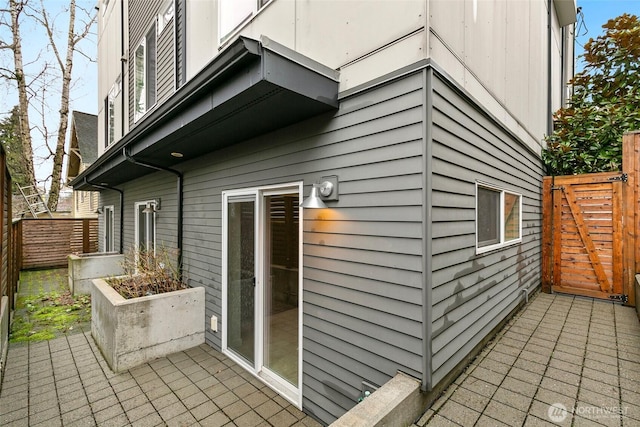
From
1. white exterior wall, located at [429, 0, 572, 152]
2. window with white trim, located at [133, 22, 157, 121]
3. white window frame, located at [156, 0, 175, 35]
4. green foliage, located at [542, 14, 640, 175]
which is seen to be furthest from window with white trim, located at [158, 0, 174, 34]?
green foliage, located at [542, 14, 640, 175]

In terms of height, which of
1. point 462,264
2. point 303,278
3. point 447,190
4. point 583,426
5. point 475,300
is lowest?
point 583,426

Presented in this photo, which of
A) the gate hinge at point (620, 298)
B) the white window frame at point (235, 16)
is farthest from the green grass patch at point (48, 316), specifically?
the gate hinge at point (620, 298)

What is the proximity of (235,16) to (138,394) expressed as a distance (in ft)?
14.3

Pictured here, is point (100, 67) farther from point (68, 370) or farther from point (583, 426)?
point (583, 426)

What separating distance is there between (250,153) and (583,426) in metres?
3.61

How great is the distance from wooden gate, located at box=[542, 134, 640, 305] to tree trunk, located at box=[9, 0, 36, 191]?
17.9m

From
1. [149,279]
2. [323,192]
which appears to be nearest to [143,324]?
[149,279]

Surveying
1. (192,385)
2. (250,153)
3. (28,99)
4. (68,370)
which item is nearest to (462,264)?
(250,153)

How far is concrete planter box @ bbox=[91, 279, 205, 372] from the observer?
347 cm

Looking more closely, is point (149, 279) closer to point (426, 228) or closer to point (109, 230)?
point (426, 228)

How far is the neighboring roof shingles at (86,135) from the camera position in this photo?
12992 mm

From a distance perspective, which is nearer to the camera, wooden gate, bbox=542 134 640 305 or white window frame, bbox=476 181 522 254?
white window frame, bbox=476 181 522 254

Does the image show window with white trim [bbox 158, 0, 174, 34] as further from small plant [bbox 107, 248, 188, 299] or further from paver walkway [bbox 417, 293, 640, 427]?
paver walkway [bbox 417, 293, 640, 427]

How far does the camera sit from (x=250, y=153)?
3473 millimetres
